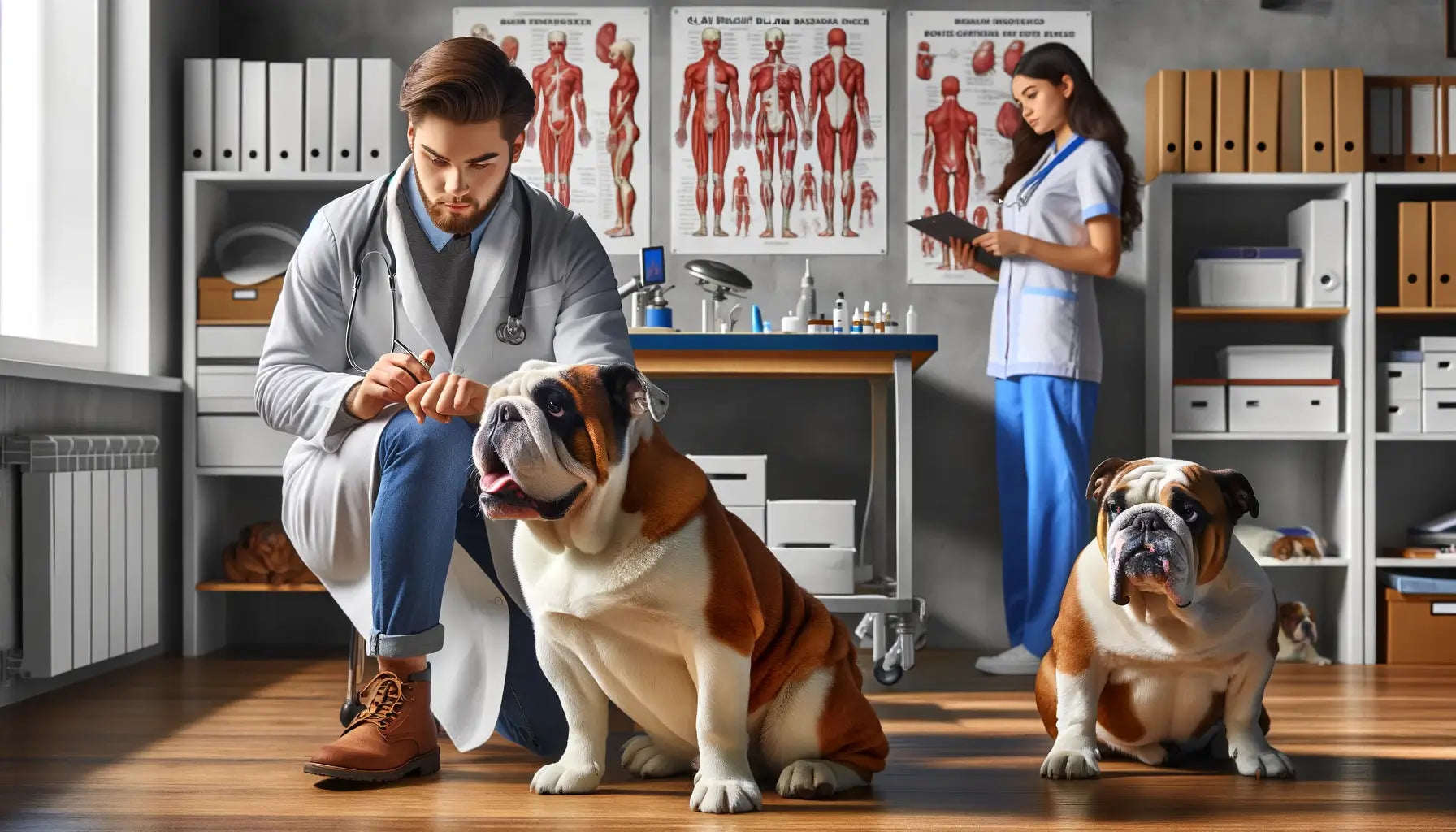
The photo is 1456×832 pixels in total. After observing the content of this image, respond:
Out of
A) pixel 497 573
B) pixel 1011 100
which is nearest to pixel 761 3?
pixel 1011 100

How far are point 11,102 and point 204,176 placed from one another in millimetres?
488

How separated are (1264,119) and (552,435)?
8.89 feet

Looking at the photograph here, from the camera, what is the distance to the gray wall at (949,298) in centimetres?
370

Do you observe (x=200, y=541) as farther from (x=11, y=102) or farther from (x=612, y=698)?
(x=612, y=698)

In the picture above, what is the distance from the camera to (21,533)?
2.73 meters

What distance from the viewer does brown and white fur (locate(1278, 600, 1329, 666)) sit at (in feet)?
10.9

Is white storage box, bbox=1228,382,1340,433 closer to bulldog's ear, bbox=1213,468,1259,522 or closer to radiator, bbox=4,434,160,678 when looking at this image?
bulldog's ear, bbox=1213,468,1259,522

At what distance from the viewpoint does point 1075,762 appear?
1.86 metres

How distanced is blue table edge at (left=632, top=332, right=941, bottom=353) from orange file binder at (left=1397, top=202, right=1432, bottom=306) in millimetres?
1432

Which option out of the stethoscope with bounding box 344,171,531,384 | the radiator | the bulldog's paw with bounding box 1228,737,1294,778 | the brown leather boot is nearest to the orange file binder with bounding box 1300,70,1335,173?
the bulldog's paw with bounding box 1228,737,1294,778

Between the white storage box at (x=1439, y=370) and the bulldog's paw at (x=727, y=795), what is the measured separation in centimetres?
265

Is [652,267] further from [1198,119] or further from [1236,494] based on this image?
[1236,494]

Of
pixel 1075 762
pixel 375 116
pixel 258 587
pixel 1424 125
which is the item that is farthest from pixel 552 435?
pixel 1424 125

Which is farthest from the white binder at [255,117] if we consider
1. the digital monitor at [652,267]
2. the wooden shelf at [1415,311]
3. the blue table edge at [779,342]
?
the wooden shelf at [1415,311]
